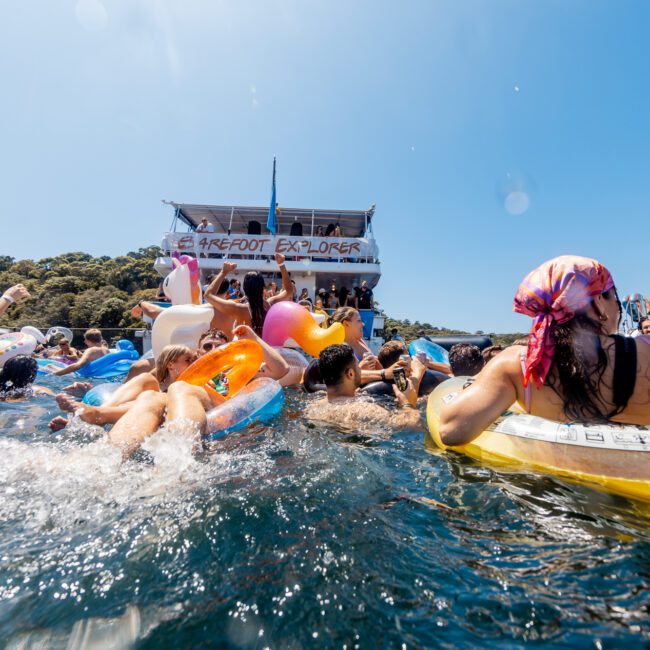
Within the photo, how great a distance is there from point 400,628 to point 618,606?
686mm

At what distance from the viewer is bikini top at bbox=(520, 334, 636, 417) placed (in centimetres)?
179

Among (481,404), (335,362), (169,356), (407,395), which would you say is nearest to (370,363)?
(407,395)

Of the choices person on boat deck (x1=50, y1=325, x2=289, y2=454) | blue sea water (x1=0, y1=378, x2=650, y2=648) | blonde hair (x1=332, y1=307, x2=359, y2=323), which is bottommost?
blue sea water (x1=0, y1=378, x2=650, y2=648)

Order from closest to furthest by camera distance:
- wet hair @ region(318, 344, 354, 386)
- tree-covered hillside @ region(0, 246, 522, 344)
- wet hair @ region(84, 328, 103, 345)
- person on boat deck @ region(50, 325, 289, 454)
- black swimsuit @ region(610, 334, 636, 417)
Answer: black swimsuit @ region(610, 334, 636, 417) → person on boat deck @ region(50, 325, 289, 454) → wet hair @ region(318, 344, 354, 386) → wet hair @ region(84, 328, 103, 345) → tree-covered hillside @ region(0, 246, 522, 344)

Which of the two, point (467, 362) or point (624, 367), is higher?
point (624, 367)

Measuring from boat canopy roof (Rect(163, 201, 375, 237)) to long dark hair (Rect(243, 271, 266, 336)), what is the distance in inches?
474

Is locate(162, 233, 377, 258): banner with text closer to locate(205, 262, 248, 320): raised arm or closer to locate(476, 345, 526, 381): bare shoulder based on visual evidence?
locate(205, 262, 248, 320): raised arm

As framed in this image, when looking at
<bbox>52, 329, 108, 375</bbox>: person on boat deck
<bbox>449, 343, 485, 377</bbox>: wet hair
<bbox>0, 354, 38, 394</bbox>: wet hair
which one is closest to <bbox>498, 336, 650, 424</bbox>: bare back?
<bbox>449, 343, 485, 377</bbox>: wet hair

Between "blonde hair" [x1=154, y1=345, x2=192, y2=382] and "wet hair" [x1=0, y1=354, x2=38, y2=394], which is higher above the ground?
"blonde hair" [x1=154, y1=345, x2=192, y2=382]

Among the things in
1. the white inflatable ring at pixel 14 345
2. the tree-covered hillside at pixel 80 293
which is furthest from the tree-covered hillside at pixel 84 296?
the white inflatable ring at pixel 14 345

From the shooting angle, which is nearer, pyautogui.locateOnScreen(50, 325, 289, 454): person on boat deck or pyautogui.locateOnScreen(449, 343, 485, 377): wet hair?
pyautogui.locateOnScreen(50, 325, 289, 454): person on boat deck

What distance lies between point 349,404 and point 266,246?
12965 millimetres

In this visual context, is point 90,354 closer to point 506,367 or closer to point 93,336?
point 93,336

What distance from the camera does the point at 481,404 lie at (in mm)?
1929
